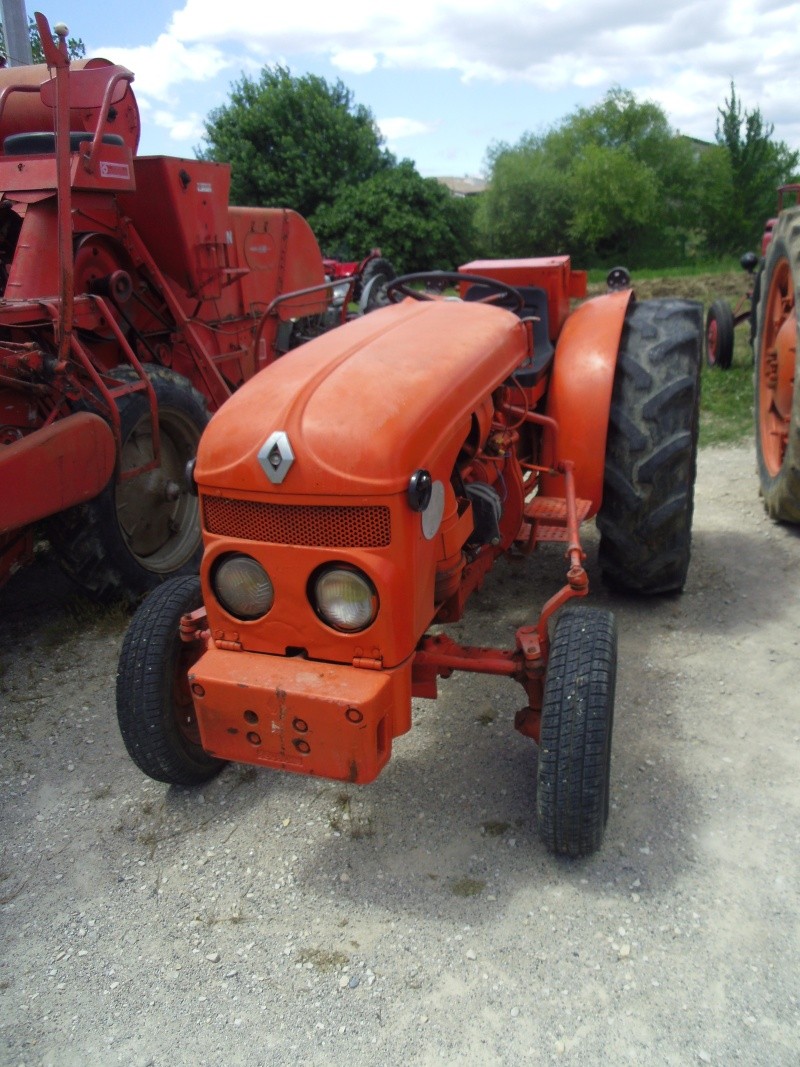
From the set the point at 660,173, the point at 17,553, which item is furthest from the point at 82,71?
the point at 660,173

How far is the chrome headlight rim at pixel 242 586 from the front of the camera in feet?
7.81

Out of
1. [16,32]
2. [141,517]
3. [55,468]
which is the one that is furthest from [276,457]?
[16,32]

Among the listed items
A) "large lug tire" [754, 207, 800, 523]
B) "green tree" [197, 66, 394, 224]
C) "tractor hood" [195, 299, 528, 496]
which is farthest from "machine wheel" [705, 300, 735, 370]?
"green tree" [197, 66, 394, 224]

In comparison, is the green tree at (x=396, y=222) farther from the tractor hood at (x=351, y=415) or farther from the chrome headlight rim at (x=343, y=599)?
the chrome headlight rim at (x=343, y=599)

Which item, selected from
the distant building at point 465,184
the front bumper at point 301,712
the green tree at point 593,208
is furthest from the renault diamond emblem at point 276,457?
the distant building at point 465,184

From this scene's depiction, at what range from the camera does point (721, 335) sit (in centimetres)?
852

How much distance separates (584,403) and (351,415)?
1.62 metres

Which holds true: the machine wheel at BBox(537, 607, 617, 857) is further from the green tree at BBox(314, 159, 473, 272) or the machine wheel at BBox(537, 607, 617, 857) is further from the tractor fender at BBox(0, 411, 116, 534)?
the green tree at BBox(314, 159, 473, 272)

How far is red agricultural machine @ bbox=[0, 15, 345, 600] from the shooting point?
369 centimetres

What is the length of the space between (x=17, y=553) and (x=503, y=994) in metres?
2.84

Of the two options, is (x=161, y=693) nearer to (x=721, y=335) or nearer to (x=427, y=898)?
(x=427, y=898)

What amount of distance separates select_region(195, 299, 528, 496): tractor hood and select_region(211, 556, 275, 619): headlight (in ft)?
0.67

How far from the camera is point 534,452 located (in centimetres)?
400

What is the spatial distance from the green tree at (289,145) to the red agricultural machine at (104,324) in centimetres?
2367
